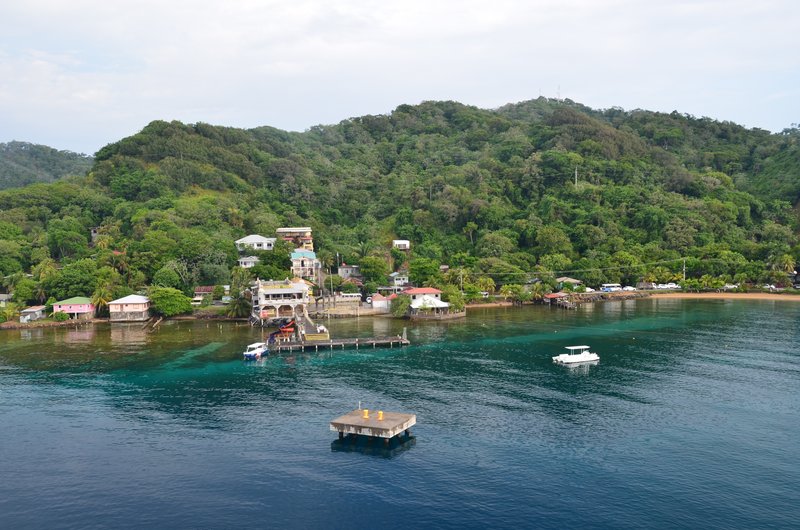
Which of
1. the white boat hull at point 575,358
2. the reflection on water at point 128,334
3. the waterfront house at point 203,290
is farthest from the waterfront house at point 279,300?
the white boat hull at point 575,358

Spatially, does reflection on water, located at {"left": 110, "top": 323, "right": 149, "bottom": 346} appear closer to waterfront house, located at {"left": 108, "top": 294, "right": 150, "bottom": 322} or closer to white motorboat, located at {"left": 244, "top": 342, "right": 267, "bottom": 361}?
waterfront house, located at {"left": 108, "top": 294, "right": 150, "bottom": 322}

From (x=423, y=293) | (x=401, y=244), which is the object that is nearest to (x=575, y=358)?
(x=423, y=293)

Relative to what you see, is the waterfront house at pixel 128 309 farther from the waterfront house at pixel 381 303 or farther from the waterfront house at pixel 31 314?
the waterfront house at pixel 381 303

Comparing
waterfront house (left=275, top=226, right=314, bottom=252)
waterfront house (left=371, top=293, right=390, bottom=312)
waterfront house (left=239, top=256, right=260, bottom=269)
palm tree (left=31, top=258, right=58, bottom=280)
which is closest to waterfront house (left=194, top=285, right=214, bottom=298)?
waterfront house (left=239, top=256, right=260, bottom=269)

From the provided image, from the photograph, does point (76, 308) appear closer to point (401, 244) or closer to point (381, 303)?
point (381, 303)

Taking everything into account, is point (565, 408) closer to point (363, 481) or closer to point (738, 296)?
point (363, 481)

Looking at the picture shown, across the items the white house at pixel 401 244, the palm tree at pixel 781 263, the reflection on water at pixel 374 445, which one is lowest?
the reflection on water at pixel 374 445
